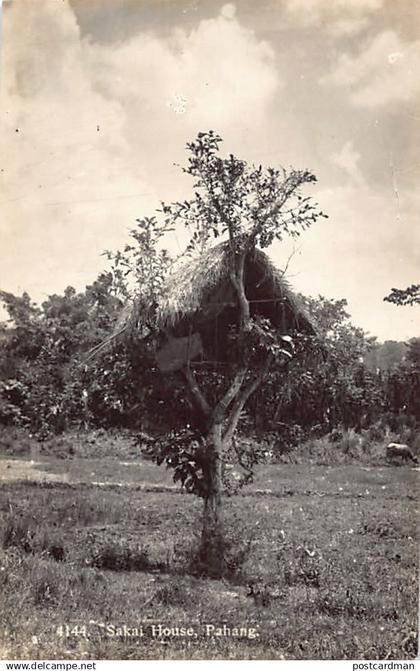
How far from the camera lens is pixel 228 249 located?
Answer: 594 cm

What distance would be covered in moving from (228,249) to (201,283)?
0.39 meters

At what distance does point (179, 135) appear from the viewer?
5828 millimetres

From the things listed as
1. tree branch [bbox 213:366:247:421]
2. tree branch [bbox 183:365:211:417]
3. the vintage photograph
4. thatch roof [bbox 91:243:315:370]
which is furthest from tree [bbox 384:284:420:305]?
tree branch [bbox 183:365:211:417]

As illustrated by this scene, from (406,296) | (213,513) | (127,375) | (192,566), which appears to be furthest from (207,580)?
(406,296)

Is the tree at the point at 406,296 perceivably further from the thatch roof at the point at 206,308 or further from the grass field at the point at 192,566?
the grass field at the point at 192,566

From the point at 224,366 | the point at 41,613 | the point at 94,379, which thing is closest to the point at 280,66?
the point at 224,366

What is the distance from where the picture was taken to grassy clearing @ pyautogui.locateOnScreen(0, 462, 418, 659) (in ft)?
16.6

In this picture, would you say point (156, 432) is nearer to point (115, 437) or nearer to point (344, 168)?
point (115, 437)

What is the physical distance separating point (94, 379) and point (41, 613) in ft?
6.82

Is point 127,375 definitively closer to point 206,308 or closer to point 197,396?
point 197,396

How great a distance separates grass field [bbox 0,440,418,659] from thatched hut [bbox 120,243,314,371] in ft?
4.69

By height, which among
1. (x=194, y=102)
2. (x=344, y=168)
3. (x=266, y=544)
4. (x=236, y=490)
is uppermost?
(x=194, y=102)

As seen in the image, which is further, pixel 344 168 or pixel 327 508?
pixel 327 508

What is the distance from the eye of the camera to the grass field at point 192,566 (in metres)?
5.07
